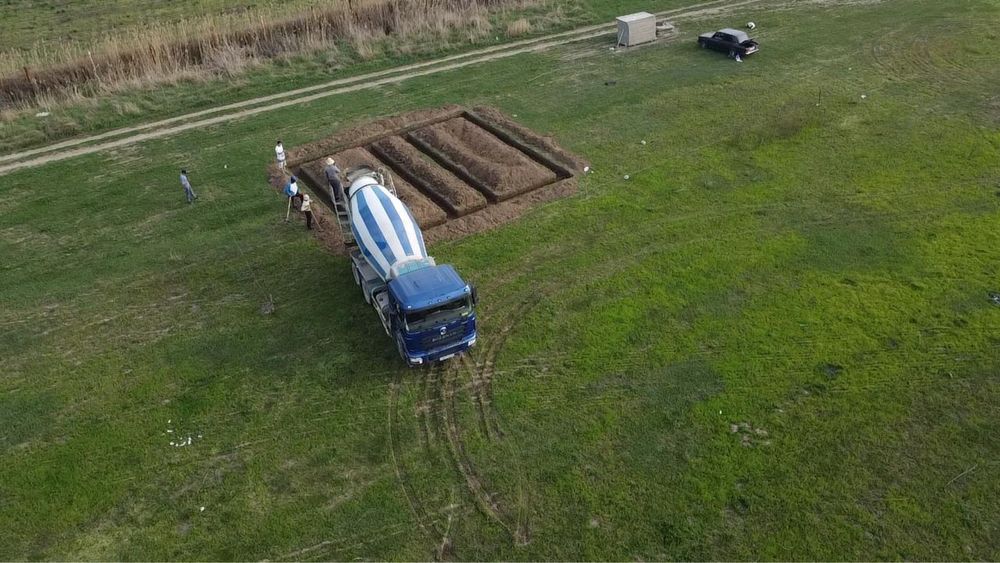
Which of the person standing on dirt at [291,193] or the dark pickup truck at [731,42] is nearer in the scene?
the person standing on dirt at [291,193]

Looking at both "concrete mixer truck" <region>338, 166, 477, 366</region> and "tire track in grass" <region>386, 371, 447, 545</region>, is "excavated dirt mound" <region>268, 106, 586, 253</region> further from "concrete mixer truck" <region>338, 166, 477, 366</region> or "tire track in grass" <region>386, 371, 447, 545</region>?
"tire track in grass" <region>386, 371, 447, 545</region>

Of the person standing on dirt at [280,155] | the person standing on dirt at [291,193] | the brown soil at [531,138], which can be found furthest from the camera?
the brown soil at [531,138]

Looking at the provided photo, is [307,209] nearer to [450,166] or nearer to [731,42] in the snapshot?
[450,166]

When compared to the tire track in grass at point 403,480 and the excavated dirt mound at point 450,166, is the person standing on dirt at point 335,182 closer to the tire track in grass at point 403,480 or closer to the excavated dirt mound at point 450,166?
the excavated dirt mound at point 450,166

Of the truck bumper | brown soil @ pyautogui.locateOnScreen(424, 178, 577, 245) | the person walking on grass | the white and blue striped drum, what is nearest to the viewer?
the truck bumper

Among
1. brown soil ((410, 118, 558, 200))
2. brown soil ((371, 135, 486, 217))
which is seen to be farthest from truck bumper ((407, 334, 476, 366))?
brown soil ((410, 118, 558, 200))

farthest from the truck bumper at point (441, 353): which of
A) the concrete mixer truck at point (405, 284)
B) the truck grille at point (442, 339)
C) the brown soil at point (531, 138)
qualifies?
the brown soil at point (531, 138)

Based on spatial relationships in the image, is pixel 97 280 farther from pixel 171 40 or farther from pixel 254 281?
pixel 171 40

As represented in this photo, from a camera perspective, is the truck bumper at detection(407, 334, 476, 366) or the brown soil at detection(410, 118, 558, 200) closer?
the truck bumper at detection(407, 334, 476, 366)
